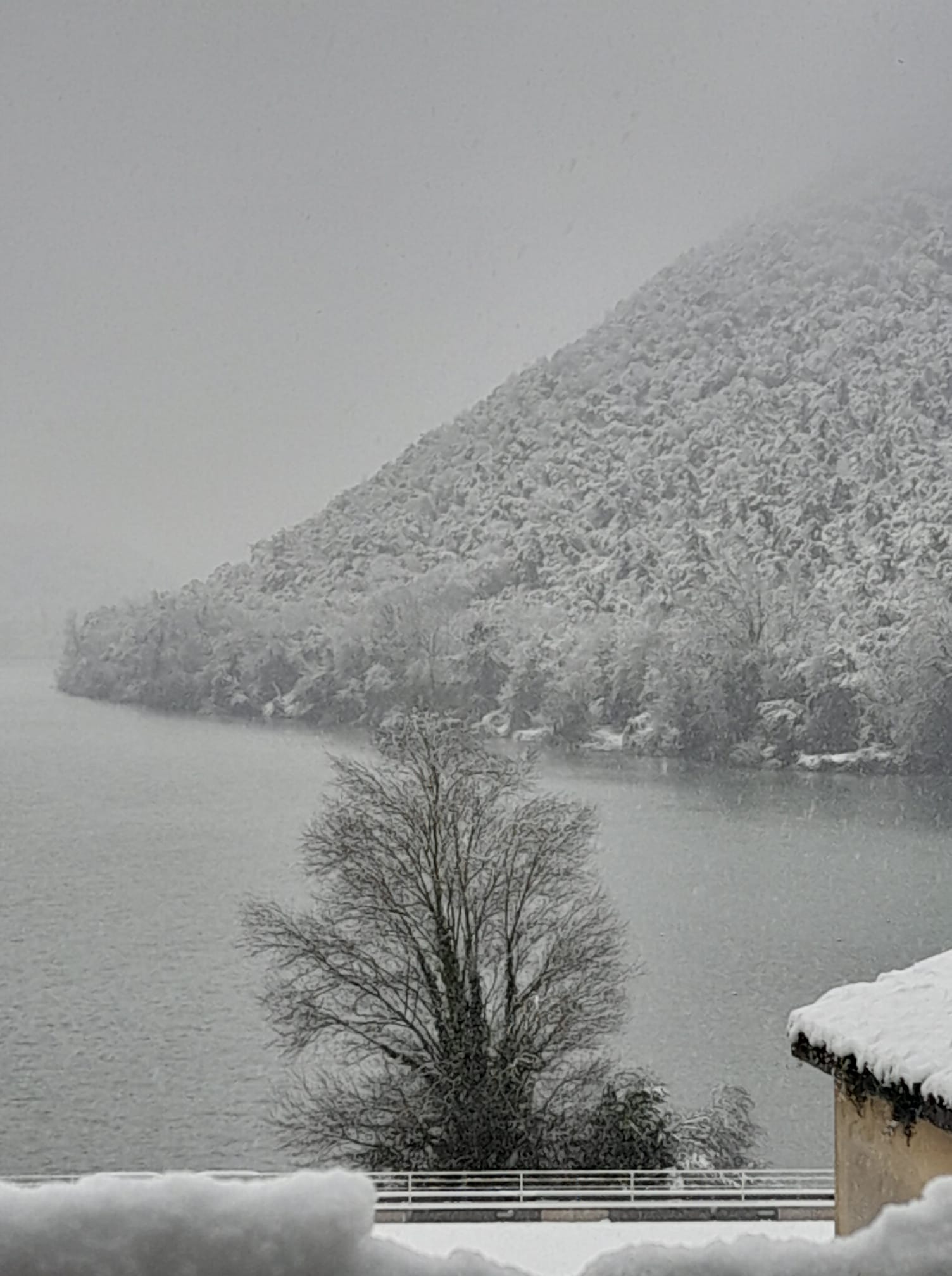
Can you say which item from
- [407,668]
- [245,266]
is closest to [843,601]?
[407,668]

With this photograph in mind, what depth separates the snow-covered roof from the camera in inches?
60.3

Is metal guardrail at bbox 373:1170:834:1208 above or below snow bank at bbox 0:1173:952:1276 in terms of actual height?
below

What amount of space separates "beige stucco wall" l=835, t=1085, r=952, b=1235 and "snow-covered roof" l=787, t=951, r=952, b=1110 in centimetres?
6

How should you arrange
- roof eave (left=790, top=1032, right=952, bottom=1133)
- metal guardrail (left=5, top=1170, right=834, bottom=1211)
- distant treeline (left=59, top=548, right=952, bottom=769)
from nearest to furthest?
roof eave (left=790, top=1032, right=952, bottom=1133) < metal guardrail (left=5, top=1170, right=834, bottom=1211) < distant treeline (left=59, top=548, right=952, bottom=769)

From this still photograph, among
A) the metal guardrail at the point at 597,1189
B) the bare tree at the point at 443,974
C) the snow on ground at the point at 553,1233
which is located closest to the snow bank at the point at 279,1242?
the snow on ground at the point at 553,1233

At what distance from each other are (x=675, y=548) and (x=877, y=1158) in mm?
9456

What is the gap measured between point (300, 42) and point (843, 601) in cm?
835

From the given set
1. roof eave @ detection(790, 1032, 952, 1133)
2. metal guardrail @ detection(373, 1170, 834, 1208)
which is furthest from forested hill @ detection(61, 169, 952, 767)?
roof eave @ detection(790, 1032, 952, 1133)

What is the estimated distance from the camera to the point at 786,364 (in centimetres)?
1293

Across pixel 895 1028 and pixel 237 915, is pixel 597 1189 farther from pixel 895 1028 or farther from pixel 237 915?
pixel 237 915

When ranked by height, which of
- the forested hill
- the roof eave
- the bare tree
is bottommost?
the bare tree

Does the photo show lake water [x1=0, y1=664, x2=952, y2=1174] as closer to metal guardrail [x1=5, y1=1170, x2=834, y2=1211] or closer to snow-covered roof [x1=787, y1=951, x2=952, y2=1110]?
metal guardrail [x1=5, y1=1170, x2=834, y2=1211]

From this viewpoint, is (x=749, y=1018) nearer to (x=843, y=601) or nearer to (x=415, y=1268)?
(x=843, y=601)

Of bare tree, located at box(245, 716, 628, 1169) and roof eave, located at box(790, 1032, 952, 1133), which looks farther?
bare tree, located at box(245, 716, 628, 1169)
